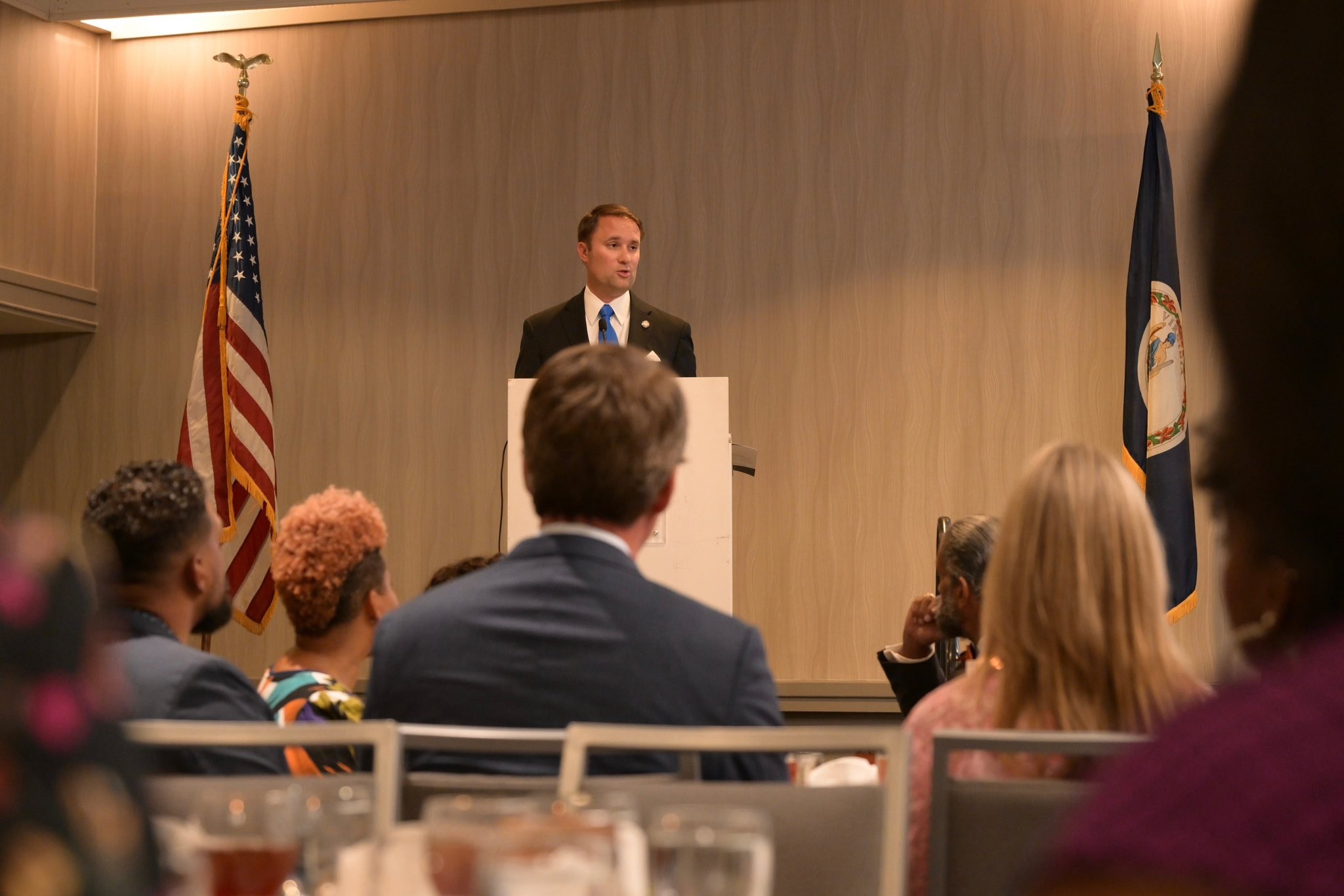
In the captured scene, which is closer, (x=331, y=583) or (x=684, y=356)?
(x=331, y=583)

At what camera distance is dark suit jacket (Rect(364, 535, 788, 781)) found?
1.81 meters

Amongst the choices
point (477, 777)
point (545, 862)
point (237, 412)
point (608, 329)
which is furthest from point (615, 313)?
point (545, 862)

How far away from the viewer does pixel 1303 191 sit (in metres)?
0.45

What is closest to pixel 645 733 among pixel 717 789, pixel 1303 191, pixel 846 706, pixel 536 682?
pixel 717 789

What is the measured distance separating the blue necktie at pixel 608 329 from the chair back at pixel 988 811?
3428 millimetres

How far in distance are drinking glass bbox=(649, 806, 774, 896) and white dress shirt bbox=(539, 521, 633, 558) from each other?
1.05 meters

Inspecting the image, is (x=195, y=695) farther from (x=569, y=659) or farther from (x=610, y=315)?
(x=610, y=315)

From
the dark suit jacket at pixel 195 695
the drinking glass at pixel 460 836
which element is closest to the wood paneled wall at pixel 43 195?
the dark suit jacket at pixel 195 695

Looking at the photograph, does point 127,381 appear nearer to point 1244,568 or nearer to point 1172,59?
point 1172,59

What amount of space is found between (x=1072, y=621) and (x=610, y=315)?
351 centimetres

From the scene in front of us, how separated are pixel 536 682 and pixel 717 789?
1.50 feet

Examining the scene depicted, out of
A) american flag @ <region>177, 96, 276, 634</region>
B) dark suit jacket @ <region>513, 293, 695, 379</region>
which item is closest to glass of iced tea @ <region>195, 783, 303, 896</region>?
dark suit jacket @ <region>513, 293, 695, 379</region>

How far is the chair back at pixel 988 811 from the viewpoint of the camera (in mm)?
1562

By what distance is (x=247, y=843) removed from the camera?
3.56 feet
